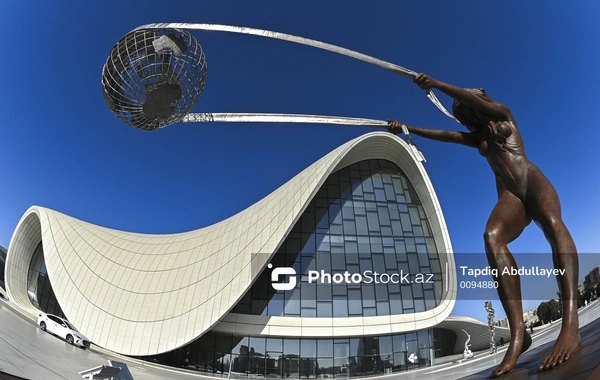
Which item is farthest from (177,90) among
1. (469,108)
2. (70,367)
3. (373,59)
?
(70,367)

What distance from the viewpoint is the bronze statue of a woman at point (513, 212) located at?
8.20 ft

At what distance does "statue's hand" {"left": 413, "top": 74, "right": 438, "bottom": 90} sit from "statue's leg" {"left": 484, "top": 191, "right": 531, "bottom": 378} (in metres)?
1.03

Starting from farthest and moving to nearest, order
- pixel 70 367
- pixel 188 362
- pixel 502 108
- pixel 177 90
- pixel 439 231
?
pixel 439 231 < pixel 188 362 < pixel 70 367 < pixel 177 90 < pixel 502 108

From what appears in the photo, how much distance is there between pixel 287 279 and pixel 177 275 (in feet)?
18.7

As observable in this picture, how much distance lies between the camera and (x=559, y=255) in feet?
8.41

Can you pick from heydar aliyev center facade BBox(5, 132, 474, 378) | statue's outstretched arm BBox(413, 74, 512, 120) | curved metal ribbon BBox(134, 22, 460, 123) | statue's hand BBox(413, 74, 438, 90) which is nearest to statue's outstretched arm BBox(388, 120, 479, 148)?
statue's outstretched arm BBox(413, 74, 512, 120)

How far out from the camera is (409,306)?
19297 millimetres

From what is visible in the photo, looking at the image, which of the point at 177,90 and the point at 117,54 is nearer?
the point at 177,90

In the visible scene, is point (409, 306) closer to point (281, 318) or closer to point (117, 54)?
point (281, 318)

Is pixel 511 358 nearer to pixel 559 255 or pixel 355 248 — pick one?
pixel 559 255

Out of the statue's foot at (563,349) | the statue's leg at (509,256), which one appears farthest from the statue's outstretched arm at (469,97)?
the statue's foot at (563,349)

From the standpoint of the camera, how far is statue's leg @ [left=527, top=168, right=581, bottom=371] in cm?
228

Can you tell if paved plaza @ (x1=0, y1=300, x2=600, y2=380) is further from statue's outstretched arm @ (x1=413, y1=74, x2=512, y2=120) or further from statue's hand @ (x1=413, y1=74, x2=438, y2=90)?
statue's hand @ (x1=413, y1=74, x2=438, y2=90)

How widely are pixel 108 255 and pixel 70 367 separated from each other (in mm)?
11278
